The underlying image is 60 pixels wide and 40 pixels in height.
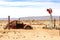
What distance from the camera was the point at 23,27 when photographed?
31.2m

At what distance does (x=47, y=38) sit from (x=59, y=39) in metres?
1.14

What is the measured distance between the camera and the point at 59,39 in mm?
20688

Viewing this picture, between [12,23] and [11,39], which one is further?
[12,23]

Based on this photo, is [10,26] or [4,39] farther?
[10,26]

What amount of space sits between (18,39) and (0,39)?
1.53m

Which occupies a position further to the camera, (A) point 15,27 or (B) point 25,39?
(A) point 15,27

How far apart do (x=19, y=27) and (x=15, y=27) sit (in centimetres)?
72

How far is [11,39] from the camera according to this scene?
20.8 m

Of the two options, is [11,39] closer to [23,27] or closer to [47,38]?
[47,38]

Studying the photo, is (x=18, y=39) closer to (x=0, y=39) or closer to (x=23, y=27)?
(x=0, y=39)

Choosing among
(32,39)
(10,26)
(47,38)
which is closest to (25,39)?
(32,39)

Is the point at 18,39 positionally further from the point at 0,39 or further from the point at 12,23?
the point at 12,23

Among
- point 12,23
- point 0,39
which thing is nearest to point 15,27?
point 12,23

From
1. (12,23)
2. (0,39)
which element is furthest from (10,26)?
(0,39)
